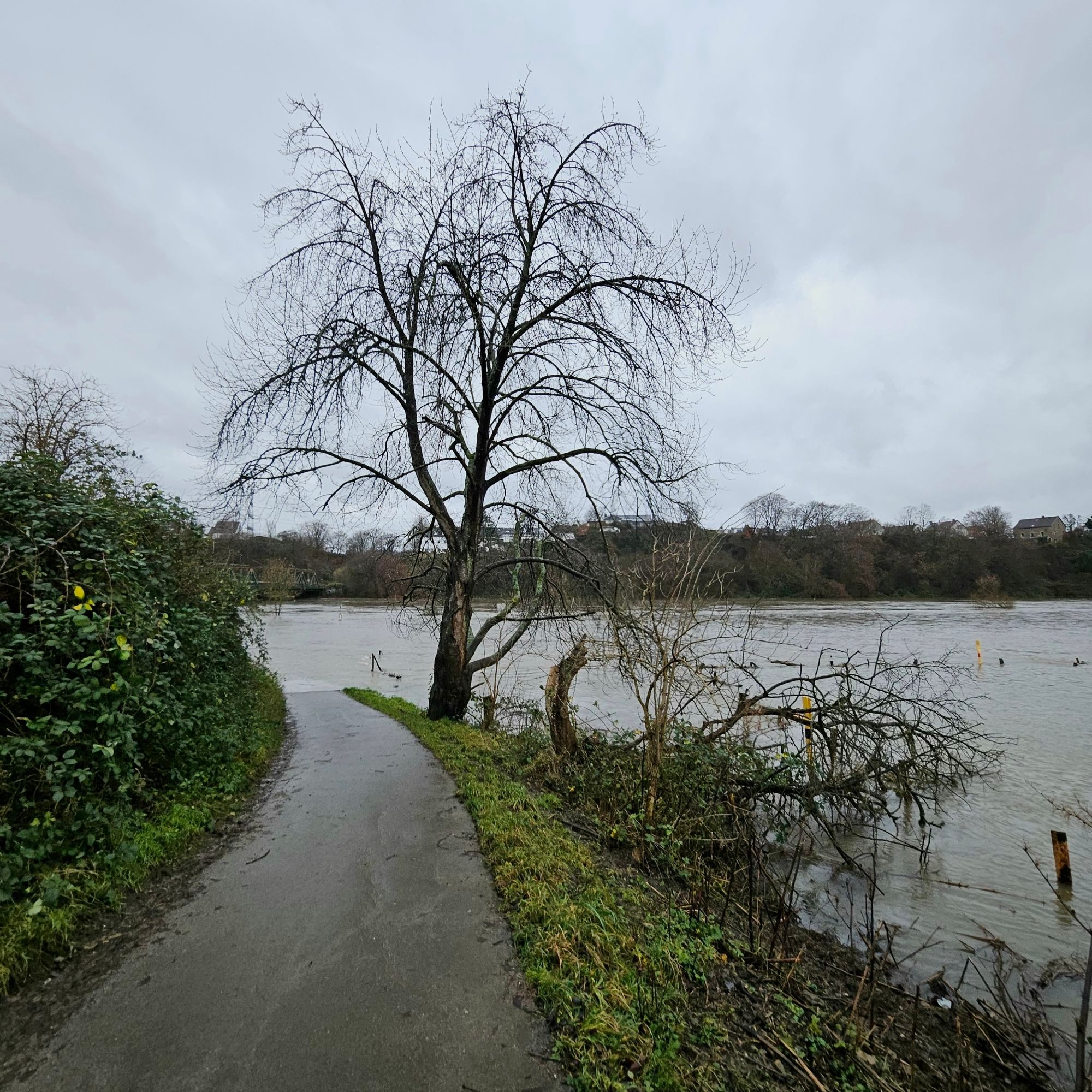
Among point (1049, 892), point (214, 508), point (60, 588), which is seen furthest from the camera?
point (214, 508)

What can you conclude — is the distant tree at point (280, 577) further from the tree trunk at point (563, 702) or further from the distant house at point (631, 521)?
the distant house at point (631, 521)

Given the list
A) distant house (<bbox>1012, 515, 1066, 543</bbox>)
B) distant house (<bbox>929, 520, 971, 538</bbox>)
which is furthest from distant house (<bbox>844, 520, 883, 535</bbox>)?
distant house (<bbox>1012, 515, 1066, 543</bbox>)

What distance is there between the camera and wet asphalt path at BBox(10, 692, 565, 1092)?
233 centimetres

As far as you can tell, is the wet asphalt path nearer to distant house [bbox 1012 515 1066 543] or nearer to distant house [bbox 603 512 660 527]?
distant house [bbox 603 512 660 527]

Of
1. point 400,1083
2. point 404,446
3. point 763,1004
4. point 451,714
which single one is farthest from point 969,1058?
point 404,446

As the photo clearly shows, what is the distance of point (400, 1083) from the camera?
2.29m

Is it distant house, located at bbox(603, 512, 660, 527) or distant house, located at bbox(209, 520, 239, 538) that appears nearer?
distant house, located at bbox(603, 512, 660, 527)

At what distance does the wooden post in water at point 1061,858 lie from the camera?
246 inches

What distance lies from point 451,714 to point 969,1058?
7.79 m

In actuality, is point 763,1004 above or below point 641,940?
below

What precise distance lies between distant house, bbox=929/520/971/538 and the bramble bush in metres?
89.2

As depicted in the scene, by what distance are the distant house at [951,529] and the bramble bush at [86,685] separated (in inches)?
3512

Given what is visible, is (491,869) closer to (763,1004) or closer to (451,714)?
(763,1004)

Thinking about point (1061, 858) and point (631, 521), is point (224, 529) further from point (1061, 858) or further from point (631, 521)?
point (1061, 858)
